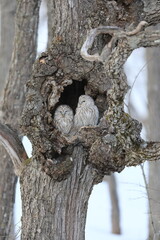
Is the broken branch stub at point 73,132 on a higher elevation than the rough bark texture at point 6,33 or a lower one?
lower

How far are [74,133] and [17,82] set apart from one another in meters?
2.43

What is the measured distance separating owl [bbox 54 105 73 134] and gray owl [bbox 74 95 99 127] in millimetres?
92

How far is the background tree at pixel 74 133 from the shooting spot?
5434mm

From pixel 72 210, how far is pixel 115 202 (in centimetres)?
943

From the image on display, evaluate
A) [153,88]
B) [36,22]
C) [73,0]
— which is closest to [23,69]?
[36,22]

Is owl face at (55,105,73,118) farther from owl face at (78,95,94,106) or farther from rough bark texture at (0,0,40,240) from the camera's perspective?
rough bark texture at (0,0,40,240)

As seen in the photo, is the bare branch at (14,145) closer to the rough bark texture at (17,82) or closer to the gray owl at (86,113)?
the gray owl at (86,113)

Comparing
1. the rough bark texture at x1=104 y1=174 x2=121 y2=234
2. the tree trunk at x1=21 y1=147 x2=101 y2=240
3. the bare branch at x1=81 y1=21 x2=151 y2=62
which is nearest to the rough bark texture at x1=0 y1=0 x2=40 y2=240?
the tree trunk at x1=21 y1=147 x2=101 y2=240

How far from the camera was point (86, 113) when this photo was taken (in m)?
5.75

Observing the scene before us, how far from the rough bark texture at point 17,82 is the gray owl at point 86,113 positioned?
6.51ft

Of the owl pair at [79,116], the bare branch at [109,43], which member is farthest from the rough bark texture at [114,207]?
the bare branch at [109,43]

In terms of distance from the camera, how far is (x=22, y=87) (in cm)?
792

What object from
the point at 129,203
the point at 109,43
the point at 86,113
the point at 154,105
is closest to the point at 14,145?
Result: the point at 86,113

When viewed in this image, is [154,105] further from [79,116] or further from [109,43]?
[109,43]
